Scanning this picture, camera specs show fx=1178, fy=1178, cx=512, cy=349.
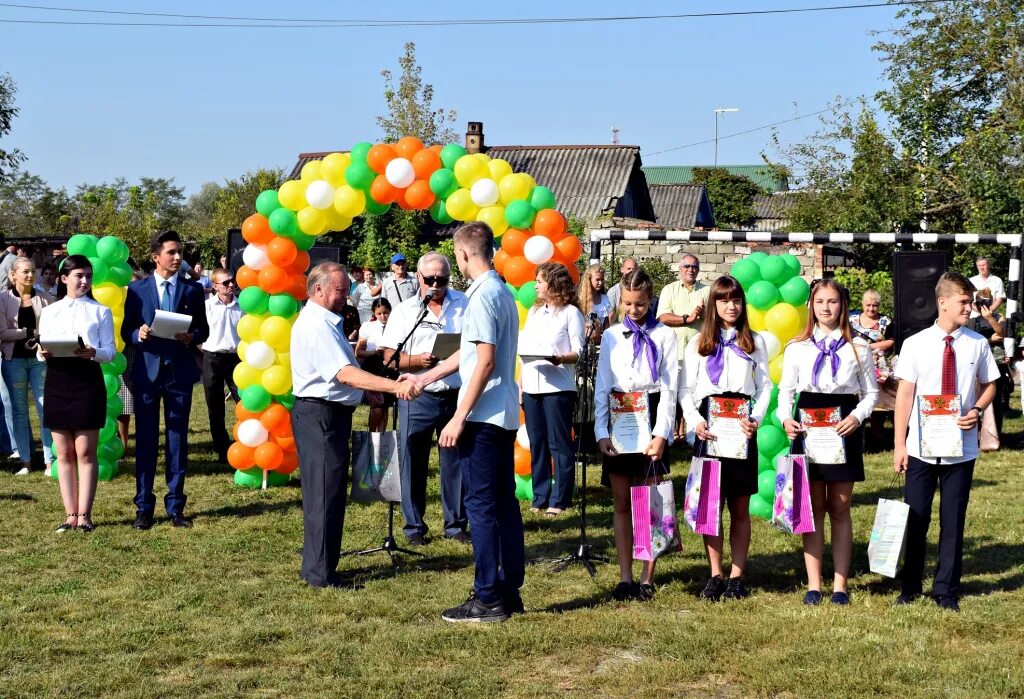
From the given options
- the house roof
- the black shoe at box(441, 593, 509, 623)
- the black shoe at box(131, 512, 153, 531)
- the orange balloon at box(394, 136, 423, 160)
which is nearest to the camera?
the black shoe at box(441, 593, 509, 623)

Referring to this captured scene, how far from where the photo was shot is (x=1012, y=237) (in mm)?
12977

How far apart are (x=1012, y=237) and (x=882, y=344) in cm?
247

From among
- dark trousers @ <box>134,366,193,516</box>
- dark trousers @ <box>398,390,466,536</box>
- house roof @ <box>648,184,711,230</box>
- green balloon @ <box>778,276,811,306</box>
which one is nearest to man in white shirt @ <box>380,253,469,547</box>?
dark trousers @ <box>398,390,466,536</box>

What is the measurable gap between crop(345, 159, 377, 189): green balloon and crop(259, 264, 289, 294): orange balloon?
3.49 feet

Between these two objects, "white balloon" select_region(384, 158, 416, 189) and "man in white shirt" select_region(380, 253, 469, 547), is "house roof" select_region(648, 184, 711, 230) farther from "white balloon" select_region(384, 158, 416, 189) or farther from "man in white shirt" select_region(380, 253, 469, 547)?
"man in white shirt" select_region(380, 253, 469, 547)

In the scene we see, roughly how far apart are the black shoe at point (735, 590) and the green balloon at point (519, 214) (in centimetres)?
404

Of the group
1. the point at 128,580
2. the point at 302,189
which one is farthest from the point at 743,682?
the point at 302,189

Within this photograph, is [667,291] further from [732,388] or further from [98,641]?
[98,641]

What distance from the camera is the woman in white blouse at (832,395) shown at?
20.5ft

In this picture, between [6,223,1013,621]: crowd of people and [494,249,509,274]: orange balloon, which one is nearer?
[6,223,1013,621]: crowd of people

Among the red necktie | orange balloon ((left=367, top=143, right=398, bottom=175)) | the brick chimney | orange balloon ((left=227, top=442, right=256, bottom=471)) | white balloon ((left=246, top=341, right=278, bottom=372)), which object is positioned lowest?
orange balloon ((left=227, top=442, right=256, bottom=471))

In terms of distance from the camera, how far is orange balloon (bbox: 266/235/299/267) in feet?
33.5

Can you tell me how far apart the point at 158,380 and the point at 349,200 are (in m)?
2.44

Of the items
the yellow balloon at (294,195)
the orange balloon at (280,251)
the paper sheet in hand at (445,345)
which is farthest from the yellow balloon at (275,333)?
the paper sheet in hand at (445,345)
